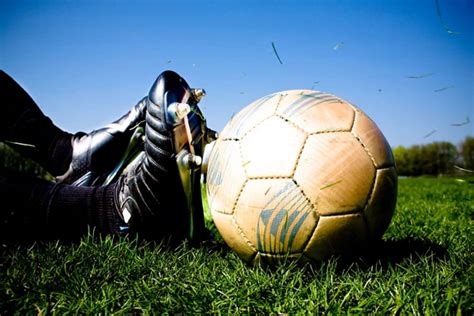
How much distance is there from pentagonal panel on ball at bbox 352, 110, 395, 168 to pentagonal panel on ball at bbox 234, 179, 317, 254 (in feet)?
1.40

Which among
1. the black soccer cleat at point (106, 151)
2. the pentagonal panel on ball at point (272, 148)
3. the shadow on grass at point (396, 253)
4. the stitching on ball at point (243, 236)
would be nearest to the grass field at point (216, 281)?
the shadow on grass at point (396, 253)

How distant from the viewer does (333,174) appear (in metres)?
1.82

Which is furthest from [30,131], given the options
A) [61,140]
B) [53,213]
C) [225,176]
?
[225,176]

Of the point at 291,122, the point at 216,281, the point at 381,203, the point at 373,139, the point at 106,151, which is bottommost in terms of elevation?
the point at 216,281

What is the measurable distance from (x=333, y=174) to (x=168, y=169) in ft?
3.06

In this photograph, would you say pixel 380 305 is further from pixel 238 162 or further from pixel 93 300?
pixel 93 300

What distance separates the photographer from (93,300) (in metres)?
1.59

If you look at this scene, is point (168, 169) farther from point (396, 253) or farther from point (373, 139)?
point (396, 253)

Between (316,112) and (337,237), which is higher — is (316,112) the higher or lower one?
the higher one

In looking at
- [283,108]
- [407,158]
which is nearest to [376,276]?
[283,108]

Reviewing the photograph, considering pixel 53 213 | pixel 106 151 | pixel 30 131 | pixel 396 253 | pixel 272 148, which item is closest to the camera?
pixel 272 148

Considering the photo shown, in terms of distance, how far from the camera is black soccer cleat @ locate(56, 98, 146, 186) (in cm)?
296

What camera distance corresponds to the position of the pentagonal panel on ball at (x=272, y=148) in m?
1.85

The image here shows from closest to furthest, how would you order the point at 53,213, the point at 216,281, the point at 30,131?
the point at 216,281, the point at 53,213, the point at 30,131
